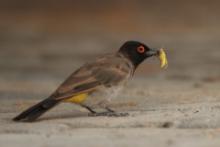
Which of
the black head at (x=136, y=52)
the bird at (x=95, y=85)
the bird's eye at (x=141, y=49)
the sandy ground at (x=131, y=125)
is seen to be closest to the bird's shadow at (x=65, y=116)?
the sandy ground at (x=131, y=125)

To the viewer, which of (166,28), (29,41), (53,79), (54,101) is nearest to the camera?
(54,101)

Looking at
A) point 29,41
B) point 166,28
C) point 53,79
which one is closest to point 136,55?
point 53,79

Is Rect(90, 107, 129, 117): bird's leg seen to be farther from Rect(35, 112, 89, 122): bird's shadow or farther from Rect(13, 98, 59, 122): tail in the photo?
Rect(13, 98, 59, 122): tail

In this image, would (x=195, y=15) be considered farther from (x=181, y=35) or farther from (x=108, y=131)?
(x=108, y=131)

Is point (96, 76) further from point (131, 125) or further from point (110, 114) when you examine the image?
point (131, 125)

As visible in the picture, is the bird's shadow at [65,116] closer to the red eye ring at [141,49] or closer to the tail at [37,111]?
the tail at [37,111]

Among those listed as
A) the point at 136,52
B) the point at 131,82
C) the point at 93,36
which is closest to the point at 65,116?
the point at 136,52
